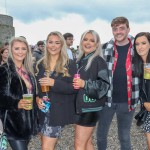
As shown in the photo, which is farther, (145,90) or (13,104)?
(145,90)

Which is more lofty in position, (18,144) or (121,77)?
(121,77)

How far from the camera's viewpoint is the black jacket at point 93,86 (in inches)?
141

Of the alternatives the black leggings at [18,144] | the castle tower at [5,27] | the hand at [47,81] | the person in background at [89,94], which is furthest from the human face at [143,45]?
Result: the castle tower at [5,27]

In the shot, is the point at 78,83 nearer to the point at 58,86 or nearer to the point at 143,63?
the point at 58,86

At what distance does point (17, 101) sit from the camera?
341 cm

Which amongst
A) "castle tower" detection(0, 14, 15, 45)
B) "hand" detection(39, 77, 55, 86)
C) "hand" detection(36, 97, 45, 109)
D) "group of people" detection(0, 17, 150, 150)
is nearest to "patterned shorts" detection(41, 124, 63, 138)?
"group of people" detection(0, 17, 150, 150)

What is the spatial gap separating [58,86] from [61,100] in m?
0.20

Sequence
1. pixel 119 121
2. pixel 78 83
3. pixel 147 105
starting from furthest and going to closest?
Answer: 1. pixel 119 121
2. pixel 147 105
3. pixel 78 83

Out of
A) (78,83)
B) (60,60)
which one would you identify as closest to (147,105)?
(78,83)

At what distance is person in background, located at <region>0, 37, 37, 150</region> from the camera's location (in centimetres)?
337

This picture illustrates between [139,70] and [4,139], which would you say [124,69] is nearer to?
[139,70]

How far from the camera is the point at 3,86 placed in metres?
3.35

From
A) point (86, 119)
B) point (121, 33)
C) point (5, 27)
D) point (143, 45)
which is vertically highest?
point (5, 27)

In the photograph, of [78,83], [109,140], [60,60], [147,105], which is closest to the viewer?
[78,83]
